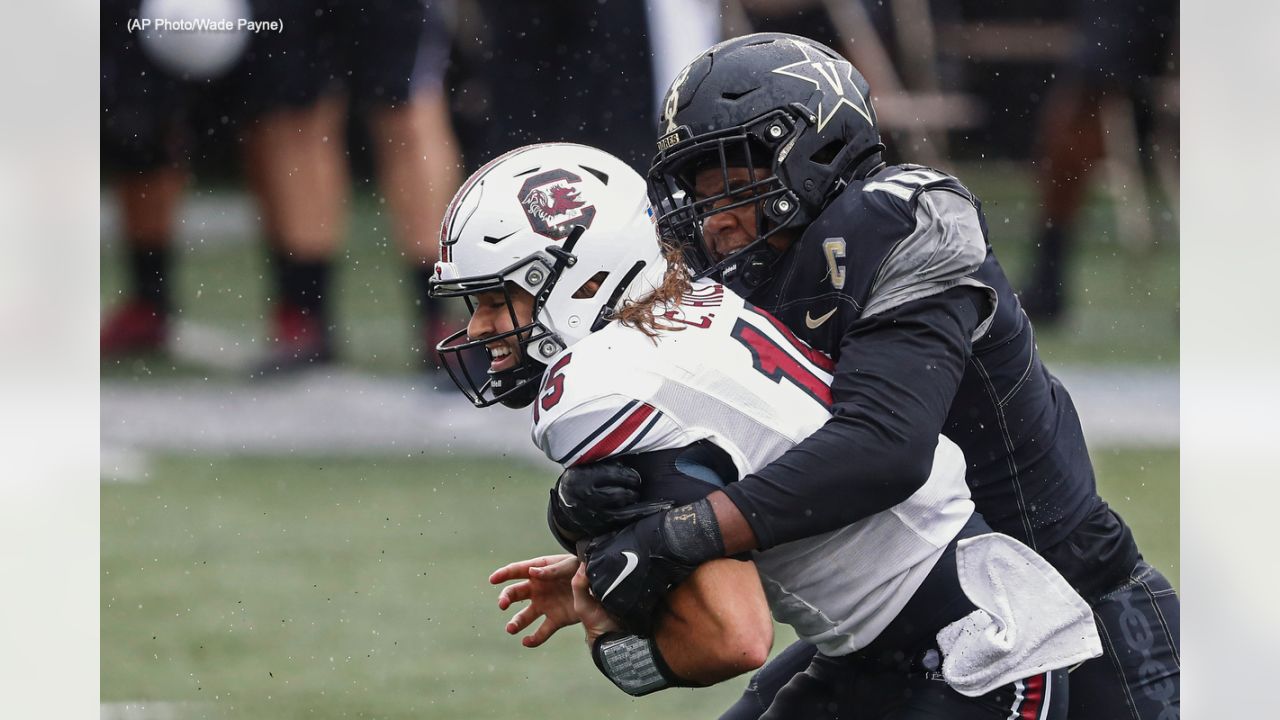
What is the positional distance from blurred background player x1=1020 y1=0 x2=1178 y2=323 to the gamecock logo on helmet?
535cm

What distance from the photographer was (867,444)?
179 cm

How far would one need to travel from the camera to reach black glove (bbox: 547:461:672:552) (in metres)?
1.80

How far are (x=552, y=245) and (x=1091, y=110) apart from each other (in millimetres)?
6697

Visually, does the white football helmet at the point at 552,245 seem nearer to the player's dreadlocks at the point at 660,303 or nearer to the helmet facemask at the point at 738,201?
the player's dreadlocks at the point at 660,303

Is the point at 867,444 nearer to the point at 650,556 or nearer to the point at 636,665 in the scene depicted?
the point at 650,556

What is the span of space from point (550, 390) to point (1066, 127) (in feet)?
24.5

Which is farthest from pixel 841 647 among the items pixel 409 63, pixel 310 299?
pixel 409 63

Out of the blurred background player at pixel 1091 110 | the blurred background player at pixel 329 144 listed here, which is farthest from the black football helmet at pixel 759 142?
the blurred background player at pixel 1091 110

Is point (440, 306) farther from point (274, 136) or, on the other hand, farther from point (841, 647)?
point (841, 647)

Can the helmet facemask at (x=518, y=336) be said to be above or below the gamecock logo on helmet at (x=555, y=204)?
below

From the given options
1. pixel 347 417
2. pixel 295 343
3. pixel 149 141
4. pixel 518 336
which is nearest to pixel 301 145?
→ pixel 149 141

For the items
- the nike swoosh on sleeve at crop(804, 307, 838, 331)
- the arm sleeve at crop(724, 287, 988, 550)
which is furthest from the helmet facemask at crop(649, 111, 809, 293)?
the arm sleeve at crop(724, 287, 988, 550)

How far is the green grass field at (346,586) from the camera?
347cm

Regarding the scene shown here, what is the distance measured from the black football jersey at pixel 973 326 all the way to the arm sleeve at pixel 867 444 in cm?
1
